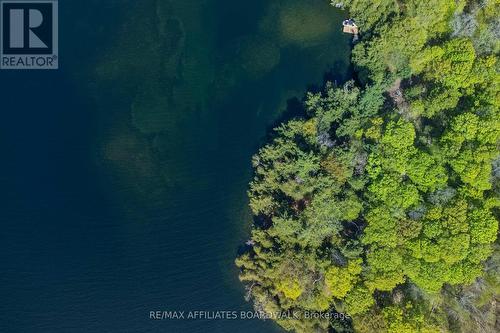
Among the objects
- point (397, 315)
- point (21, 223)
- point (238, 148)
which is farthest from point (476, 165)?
point (21, 223)

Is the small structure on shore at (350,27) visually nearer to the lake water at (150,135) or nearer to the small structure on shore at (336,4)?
the lake water at (150,135)

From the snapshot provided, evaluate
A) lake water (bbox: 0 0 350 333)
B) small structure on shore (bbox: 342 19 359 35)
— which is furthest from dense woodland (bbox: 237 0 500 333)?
lake water (bbox: 0 0 350 333)

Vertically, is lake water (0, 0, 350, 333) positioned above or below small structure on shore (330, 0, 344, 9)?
below

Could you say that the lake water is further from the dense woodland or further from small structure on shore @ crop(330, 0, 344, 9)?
the dense woodland

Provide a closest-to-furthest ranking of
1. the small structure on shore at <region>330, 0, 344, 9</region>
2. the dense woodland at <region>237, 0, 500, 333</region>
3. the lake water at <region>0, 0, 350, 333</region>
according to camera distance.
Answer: the dense woodland at <region>237, 0, 500, 333</region>, the small structure on shore at <region>330, 0, 344, 9</region>, the lake water at <region>0, 0, 350, 333</region>

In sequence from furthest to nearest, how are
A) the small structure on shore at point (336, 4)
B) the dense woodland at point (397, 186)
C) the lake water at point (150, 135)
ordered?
the lake water at point (150, 135), the small structure on shore at point (336, 4), the dense woodland at point (397, 186)

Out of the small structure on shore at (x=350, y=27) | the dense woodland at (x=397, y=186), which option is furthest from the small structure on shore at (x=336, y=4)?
the dense woodland at (x=397, y=186)
